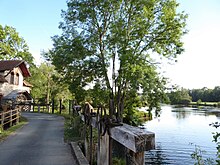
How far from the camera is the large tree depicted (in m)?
19.5

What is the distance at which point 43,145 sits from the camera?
367 inches

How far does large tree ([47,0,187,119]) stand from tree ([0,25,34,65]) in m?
17.4

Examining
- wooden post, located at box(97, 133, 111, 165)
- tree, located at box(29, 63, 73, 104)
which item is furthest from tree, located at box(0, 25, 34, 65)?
wooden post, located at box(97, 133, 111, 165)

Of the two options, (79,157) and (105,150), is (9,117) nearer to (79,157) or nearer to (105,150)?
(79,157)

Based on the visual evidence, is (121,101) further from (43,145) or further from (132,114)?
(43,145)

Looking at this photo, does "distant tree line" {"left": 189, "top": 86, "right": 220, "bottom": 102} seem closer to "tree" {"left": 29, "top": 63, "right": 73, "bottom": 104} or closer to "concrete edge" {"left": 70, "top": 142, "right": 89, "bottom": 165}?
"tree" {"left": 29, "top": 63, "right": 73, "bottom": 104}

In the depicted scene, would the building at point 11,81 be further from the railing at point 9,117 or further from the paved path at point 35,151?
the paved path at point 35,151

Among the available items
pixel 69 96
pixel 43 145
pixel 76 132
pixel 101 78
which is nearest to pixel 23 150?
pixel 43 145

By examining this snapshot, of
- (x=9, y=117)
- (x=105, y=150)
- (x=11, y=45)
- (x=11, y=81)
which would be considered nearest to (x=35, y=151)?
(x=105, y=150)

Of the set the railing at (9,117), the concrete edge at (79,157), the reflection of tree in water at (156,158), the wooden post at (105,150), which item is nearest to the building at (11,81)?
the railing at (9,117)

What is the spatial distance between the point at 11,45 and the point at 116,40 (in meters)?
26.6

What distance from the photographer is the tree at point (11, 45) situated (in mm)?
36062

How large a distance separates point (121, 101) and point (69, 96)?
14.3 metres

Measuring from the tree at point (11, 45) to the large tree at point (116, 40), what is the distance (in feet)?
57.1
